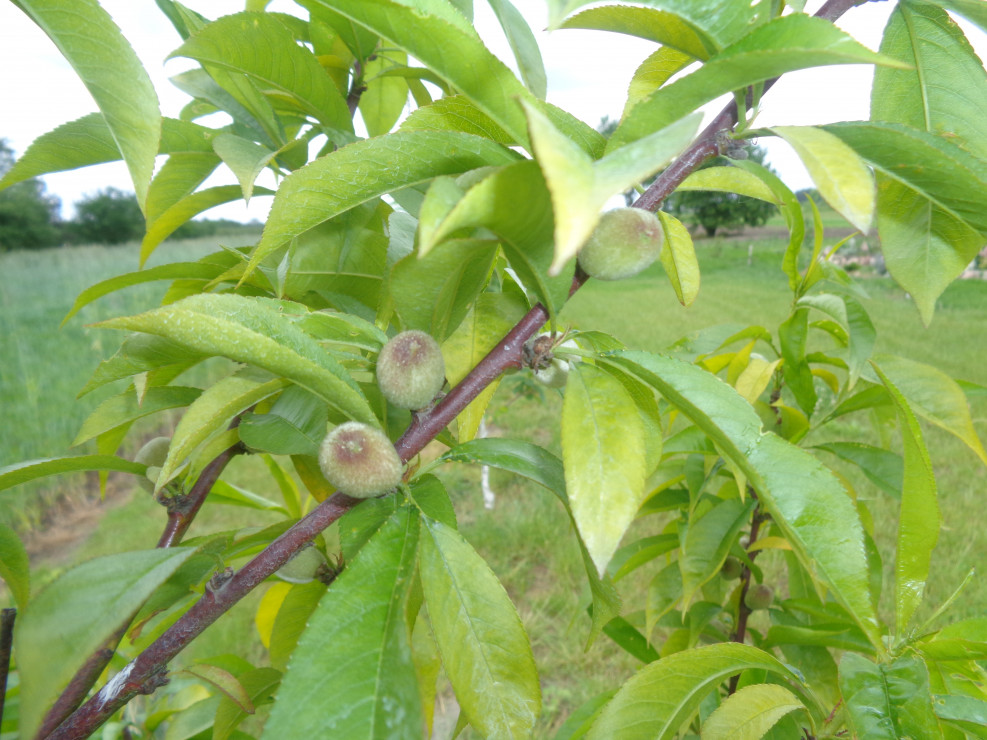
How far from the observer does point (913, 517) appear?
52cm

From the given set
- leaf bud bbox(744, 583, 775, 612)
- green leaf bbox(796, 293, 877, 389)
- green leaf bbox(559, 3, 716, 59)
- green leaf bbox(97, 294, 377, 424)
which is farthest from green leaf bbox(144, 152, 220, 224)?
leaf bud bbox(744, 583, 775, 612)

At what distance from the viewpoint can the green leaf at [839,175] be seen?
1.06 ft

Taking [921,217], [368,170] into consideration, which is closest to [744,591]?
[921,217]

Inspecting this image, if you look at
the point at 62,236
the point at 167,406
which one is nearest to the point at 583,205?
the point at 167,406

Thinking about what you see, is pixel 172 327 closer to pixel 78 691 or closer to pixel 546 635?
pixel 78 691

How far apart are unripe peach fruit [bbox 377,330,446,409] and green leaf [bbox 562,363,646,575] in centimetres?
10

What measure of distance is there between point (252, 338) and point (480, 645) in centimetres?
26

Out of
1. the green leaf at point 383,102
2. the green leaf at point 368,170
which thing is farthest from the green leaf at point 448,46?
the green leaf at point 383,102

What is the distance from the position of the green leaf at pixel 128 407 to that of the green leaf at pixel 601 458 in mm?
461

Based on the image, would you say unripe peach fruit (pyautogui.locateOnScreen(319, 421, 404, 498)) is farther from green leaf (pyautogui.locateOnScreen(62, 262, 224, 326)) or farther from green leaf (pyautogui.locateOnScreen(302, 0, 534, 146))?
green leaf (pyautogui.locateOnScreen(62, 262, 224, 326))

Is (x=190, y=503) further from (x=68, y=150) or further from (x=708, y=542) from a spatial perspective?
(x=708, y=542)

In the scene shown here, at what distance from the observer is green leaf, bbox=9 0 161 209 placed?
0.37 meters

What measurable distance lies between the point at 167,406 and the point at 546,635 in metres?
1.83

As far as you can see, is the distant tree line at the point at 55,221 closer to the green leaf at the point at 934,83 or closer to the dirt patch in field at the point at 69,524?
the dirt patch in field at the point at 69,524
